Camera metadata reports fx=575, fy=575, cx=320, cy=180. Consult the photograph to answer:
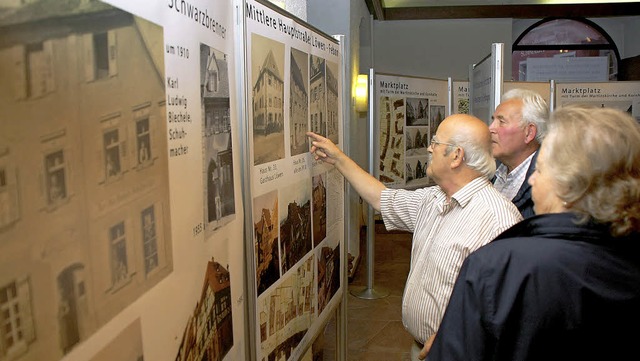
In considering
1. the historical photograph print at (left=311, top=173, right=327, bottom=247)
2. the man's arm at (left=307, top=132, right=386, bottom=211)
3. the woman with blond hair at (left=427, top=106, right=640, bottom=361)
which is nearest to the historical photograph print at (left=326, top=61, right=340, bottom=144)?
the man's arm at (left=307, top=132, right=386, bottom=211)

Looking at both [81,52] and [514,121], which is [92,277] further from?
[514,121]

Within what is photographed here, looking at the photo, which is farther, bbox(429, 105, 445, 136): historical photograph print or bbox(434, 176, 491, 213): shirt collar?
bbox(429, 105, 445, 136): historical photograph print

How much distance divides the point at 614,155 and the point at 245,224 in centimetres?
106

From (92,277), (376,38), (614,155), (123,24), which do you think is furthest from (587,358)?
(376,38)

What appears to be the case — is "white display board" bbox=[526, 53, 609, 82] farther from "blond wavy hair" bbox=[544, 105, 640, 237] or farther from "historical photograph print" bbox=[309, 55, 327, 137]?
"blond wavy hair" bbox=[544, 105, 640, 237]

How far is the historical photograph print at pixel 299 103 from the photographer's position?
6.97 feet

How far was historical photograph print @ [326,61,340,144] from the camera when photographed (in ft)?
8.45

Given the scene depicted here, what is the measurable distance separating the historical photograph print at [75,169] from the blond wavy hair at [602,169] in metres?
0.91

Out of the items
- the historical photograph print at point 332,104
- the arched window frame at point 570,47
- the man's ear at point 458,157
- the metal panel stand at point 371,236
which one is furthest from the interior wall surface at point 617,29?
the man's ear at point 458,157

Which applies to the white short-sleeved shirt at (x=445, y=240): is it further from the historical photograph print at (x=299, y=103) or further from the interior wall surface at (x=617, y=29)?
the interior wall surface at (x=617, y=29)

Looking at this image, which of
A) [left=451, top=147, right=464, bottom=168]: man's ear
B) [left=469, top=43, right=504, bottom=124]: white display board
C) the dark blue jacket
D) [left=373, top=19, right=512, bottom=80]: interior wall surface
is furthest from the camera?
[left=373, top=19, right=512, bottom=80]: interior wall surface

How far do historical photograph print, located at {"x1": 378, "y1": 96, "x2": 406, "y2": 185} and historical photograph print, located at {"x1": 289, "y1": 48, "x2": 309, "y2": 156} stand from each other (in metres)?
3.42

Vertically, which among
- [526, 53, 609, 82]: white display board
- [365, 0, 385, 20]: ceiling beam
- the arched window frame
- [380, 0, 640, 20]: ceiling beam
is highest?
[380, 0, 640, 20]: ceiling beam

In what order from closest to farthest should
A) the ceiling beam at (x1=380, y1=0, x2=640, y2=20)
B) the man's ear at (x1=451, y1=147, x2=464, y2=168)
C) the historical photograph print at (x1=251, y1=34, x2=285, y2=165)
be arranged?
the historical photograph print at (x1=251, y1=34, x2=285, y2=165) < the man's ear at (x1=451, y1=147, x2=464, y2=168) < the ceiling beam at (x1=380, y1=0, x2=640, y2=20)
